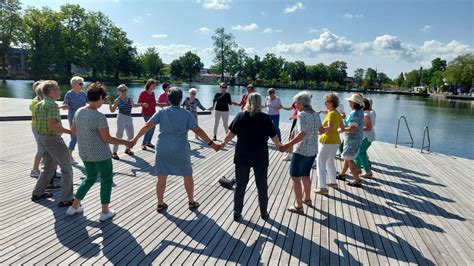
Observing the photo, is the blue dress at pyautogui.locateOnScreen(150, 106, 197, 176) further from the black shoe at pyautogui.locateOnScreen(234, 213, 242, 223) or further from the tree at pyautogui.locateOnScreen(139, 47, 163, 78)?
the tree at pyautogui.locateOnScreen(139, 47, 163, 78)

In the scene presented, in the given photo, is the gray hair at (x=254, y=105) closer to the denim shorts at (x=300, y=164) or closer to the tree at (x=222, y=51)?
the denim shorts at (x=300, y=164)

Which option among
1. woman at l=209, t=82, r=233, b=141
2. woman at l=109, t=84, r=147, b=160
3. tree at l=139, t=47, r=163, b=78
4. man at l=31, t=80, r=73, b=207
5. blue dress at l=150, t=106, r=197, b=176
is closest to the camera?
blue dress at l=150, t=106, r=197, b=176

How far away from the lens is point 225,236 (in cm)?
370

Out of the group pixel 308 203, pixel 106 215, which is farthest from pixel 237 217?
pixel 106 215

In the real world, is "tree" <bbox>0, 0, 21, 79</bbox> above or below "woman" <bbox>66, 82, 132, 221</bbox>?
above

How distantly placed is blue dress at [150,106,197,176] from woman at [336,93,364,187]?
2.58 m

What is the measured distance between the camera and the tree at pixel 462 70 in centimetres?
8275

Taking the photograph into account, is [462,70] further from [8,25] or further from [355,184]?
[8,25]

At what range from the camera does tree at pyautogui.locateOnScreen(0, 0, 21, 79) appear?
4984 cm

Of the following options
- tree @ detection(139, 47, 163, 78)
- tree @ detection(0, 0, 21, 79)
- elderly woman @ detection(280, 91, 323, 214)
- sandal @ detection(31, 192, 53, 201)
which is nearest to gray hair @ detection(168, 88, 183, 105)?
elderly woman @ detection(280, 91, 323, 214)

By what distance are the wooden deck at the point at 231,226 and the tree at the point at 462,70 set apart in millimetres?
95609

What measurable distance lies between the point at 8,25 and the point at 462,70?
100 metres

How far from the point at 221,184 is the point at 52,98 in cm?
283

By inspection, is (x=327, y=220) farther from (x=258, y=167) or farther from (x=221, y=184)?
(x=221, y=184)
